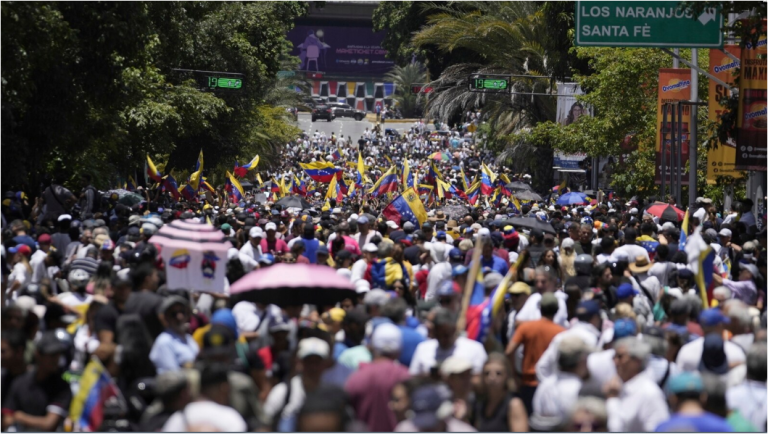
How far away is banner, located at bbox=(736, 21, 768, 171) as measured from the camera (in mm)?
16625

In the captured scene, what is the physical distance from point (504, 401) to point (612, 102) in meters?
22.8

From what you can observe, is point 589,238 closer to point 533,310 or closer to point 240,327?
point 533,310

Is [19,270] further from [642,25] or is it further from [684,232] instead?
[642,25]

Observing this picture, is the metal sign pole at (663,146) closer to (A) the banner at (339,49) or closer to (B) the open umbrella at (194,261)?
(B) the open umbrella at (194,261)

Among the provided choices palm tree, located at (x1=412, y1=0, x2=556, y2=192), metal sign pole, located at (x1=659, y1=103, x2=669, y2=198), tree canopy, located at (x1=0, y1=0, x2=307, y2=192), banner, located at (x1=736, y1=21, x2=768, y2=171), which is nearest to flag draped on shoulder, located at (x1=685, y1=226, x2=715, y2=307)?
banner, located at (x1=736, y1=21, x2=768, y2=171)

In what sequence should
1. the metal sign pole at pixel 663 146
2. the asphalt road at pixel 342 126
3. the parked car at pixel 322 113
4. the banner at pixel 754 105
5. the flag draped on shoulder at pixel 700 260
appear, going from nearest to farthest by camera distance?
1. the flag draped on shoulder at pixel 700 260
2. the banner at pixel 754 105
3. the metal sign pole at pixel 663 146
4. the asphalt road at pixel 342 126
5. the parked car at pixel 322 113

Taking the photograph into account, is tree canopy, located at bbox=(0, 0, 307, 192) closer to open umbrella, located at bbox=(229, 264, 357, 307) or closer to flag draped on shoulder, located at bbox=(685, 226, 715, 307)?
open umbrella, located at bbox=(229, 264, 357, 307)

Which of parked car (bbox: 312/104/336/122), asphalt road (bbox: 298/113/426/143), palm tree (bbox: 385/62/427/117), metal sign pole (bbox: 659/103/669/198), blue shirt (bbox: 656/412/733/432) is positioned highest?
palm tree (bbox: 385/62/427/117)

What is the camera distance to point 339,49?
133 meters

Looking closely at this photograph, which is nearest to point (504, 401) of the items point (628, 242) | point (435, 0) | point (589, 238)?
point (628, 242)

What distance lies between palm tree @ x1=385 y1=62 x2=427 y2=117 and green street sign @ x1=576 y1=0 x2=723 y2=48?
3517 inches

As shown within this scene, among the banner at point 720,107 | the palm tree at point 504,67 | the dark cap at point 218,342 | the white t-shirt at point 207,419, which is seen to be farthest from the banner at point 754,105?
the palm tree at point 504,67

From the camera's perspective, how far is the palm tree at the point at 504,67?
40125mm

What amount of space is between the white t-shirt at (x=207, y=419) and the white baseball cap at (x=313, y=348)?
843mm
